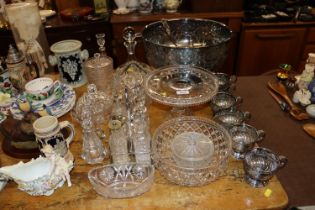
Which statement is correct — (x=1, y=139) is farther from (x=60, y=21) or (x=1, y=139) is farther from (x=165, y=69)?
(x=60, y=21)

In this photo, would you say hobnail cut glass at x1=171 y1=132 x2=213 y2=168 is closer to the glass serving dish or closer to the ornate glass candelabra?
the glass serving dish

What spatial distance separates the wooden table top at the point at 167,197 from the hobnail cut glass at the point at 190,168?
0.09 ft

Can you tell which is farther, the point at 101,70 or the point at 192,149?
the point at 101,70

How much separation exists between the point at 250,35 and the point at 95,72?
146 cm

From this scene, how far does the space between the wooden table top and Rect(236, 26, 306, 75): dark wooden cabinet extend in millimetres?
1602

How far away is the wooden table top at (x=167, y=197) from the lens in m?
0.74

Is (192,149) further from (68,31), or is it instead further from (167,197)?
Result: (68,31)

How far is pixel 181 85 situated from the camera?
1033 mm

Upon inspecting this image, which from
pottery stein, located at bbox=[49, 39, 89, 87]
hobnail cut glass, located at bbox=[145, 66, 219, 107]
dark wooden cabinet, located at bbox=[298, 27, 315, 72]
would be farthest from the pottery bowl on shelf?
dark wooden cabinet, located at bbox=[298, 27, 315, 72]

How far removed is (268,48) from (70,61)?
1642mm

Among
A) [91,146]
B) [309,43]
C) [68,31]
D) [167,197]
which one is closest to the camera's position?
[167,197]

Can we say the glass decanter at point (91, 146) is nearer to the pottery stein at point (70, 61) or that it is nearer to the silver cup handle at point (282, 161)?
the pottery stein at point (70, 61)

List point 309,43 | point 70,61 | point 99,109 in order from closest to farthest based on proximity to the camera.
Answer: point 99,109
point 70,61
point 309,43

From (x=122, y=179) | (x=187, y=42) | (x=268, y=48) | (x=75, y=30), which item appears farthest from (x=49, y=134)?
(x=268, y=48)
